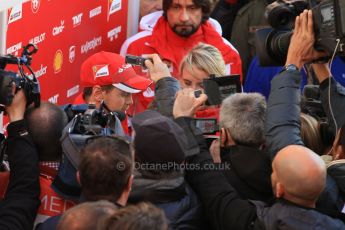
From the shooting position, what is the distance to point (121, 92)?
5121 millimetres

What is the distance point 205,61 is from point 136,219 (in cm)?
247

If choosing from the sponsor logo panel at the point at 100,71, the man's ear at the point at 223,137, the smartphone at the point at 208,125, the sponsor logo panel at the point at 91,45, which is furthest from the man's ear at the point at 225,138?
the sponsor logo panel at the point at 91,45

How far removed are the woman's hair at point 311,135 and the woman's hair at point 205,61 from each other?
98 cm

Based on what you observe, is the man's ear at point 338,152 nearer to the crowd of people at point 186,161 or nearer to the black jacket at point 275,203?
the crowd of people at point 186,161

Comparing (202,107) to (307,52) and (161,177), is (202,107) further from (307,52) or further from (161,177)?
(161,177)

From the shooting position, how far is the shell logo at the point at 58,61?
18.8 ft

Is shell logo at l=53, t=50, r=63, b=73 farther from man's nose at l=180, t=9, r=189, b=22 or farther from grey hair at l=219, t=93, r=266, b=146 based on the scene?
grey hair at l=219, t=93, r=266, b=146

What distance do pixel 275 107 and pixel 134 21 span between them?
2862mm

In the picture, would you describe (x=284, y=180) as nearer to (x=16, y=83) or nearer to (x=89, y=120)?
(x=89, y=120)

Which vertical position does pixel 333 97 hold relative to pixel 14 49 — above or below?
below

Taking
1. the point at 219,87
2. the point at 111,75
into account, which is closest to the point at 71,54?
the point at 111,75

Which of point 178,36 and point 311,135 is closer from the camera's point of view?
point 311,135

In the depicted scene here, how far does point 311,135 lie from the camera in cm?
419

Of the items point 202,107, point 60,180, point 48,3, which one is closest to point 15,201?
point 60,180
